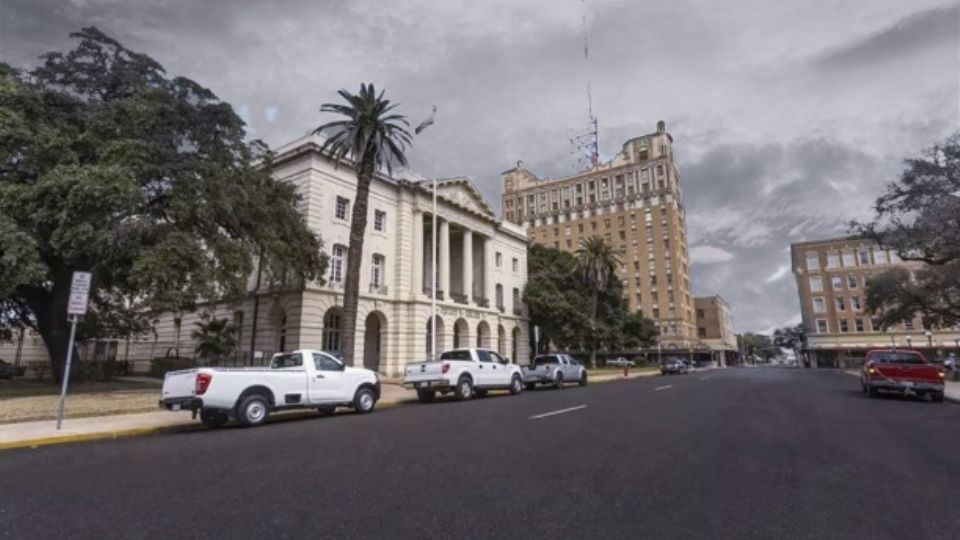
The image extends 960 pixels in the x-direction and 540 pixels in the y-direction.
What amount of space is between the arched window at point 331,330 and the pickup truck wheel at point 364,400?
62.6 feet

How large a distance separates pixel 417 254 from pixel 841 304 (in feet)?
224

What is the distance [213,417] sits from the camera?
39.9 ft

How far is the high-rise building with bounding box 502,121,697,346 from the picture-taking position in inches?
3460

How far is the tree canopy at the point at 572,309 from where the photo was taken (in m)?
49.2

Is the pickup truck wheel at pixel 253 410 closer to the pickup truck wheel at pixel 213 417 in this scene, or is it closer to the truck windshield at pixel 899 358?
the pickup truck wheel at pixel 213 417

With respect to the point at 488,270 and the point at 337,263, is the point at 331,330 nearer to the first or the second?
the point at 337,263

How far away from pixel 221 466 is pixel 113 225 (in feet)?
48.1

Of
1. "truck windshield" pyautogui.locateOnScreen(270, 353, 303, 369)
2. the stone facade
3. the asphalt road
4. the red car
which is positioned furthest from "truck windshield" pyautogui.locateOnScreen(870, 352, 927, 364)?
the stone facade

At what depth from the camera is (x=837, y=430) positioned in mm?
10336

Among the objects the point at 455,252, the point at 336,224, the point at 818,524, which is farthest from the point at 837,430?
the point at 455,252

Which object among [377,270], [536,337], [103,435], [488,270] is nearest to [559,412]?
[103,435]

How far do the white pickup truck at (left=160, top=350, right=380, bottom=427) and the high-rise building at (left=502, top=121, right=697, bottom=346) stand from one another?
76.7 meters

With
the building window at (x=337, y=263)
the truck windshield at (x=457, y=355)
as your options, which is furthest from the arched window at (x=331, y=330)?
the truck windshield at (x=457, y=355)

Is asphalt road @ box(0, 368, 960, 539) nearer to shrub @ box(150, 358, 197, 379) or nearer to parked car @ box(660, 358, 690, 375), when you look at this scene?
shrub @ box(150, 358, 197, 379)
